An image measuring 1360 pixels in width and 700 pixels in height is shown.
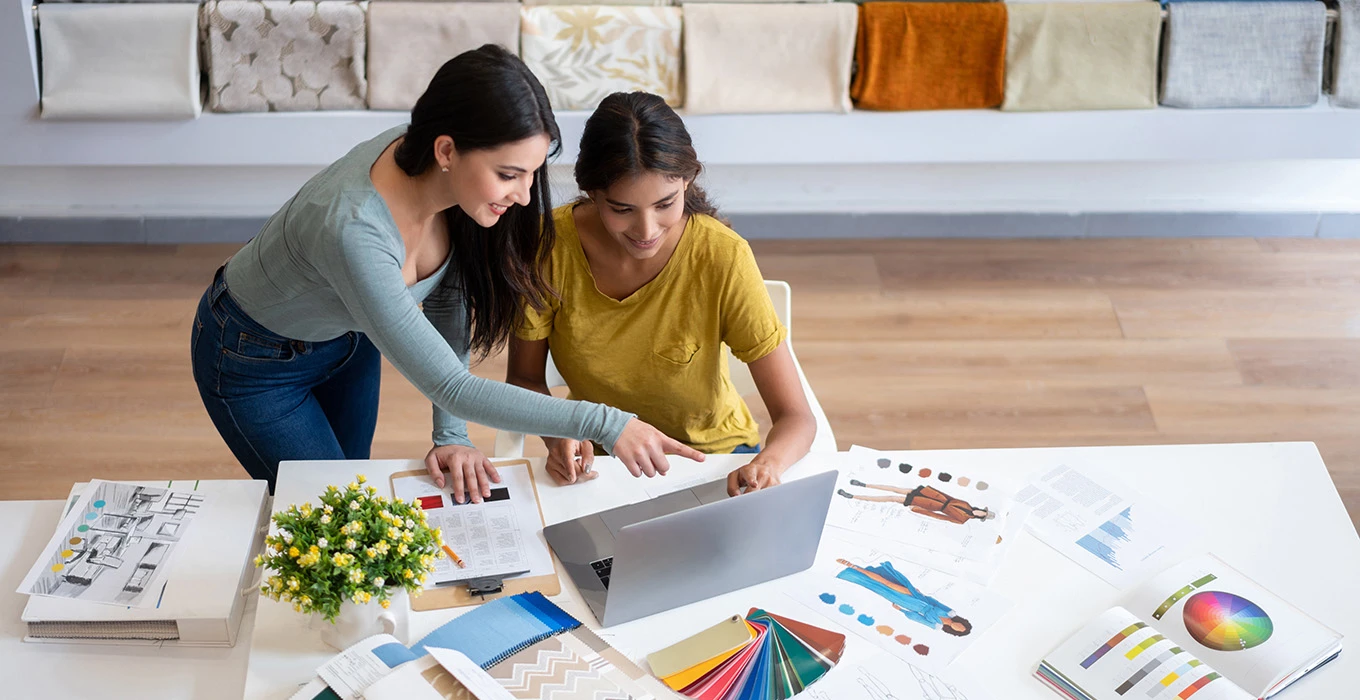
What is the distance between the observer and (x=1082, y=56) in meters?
3.35

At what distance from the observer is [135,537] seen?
5.52ft

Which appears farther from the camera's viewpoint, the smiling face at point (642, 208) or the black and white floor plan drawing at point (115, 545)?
the smiling face at point (642, 208)

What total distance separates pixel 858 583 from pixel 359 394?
3.19 feet

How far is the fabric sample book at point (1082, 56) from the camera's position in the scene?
3.31m

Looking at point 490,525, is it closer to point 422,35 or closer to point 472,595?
point 472,595

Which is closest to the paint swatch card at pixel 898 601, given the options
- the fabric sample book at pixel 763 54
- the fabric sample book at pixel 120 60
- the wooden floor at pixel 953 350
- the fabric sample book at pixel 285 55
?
the wooden floor at pixel 953 350

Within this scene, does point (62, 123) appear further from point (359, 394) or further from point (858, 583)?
point (858, 583)

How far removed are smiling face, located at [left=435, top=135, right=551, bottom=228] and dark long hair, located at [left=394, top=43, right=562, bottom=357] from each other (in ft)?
0.04

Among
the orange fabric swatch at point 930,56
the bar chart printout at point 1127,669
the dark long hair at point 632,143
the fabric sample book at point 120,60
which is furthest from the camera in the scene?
the orange fabric swatch at point 930,56

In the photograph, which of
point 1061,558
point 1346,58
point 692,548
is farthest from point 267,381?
point 1346,58

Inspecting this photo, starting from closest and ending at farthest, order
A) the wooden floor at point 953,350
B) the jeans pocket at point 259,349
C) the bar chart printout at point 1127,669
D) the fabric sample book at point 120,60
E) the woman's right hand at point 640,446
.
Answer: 1. the bar chart printout at point 1127,669
2. the woman's right hand at point 640,446
3. the jeans pocket at point 259,349
4. the wooden floor at point 953,350
5. the fabric sample book at point 120,60

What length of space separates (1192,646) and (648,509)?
2.56ft

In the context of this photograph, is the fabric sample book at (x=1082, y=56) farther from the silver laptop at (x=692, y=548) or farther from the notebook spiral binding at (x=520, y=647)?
the notebook spiral binding at (x=520, y=647)

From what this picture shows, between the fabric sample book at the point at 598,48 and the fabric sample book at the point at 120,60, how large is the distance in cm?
92
